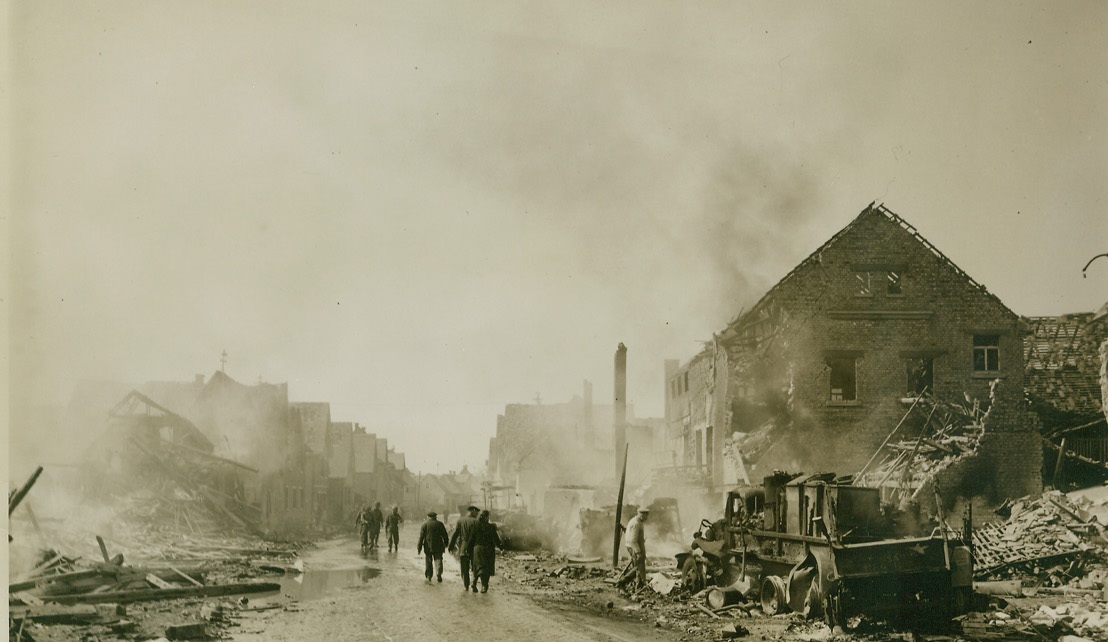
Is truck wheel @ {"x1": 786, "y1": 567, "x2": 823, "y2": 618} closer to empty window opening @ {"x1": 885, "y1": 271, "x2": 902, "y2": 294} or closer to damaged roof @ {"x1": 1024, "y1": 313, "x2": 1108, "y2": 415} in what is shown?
damaged roof @ {"x1": 1024, "y1": 313, "x2": 1108, "y2": 415}

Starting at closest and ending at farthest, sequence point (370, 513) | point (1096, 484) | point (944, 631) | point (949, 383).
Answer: point (944, 631), point (1096, 484), point (949, 383), point (370, 513)

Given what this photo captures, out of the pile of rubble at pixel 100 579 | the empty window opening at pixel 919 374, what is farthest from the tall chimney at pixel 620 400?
the empty window opening at pixel 919 374

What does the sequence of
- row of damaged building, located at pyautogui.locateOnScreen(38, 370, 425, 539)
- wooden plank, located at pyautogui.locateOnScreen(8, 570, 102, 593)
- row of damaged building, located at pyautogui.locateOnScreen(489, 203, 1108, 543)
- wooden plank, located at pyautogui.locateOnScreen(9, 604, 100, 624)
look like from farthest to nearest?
row of damaged building, located at pyautogui.locateOnScreen(489, 203, 1108, 543) < row of damaged building, located at pyautogui.locateOnScreen(38, 370, 425, 539) < wooden plank, located at pyautogui.locateOnScreen(8, 570, 102, 593) < wooden plank, located at pyautogui.locateOnScreen(9, 604, 100, 624)

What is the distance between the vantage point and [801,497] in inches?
400

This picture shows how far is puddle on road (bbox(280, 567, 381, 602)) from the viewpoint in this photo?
473 inches

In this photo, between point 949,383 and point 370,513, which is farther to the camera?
point 370,513

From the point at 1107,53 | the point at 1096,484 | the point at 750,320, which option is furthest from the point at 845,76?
the point at 1096,484

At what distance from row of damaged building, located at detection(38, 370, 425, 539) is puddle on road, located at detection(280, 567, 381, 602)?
106 inches

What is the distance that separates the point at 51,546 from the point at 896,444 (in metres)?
15.4

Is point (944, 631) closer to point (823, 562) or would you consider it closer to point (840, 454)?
point (823, 562)

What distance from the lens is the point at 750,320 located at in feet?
62.6

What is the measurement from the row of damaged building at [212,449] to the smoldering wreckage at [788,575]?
678 millimetres

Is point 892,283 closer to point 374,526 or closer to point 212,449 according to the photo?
point 374,526

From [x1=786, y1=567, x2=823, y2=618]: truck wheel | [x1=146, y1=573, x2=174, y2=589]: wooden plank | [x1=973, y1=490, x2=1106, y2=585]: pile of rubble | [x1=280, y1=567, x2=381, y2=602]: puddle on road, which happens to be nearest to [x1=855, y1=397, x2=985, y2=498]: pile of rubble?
[x1=973, y1=490, x2=1106, y2=585]: pile of rubble
